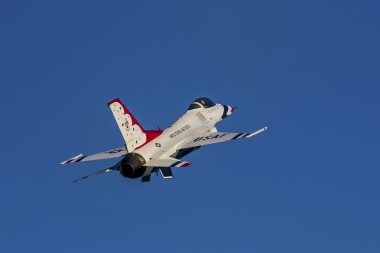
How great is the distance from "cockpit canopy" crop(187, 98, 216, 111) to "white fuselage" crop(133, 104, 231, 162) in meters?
0.40

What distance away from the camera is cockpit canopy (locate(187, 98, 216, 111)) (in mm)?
92188

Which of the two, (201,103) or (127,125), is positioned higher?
(201,103)

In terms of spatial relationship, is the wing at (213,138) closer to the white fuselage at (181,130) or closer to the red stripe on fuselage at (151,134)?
the white fuselage at (181,130)

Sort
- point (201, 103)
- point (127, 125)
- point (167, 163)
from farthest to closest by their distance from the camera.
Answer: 1. point (201, 103)
2. point (127, 125)
3. point (167, 163)

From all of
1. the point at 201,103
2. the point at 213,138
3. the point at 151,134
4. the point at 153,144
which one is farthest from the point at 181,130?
the point at 201,103

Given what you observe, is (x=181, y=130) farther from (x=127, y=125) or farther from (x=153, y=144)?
(x=127, y=125)

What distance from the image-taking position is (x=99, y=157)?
83.2 metres

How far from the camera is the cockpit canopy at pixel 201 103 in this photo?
92188 mm

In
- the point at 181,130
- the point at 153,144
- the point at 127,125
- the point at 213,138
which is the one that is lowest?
the point at 213,138

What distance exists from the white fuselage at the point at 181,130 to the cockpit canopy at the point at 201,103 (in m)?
0.40

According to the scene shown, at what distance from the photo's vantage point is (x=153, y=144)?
265 feet

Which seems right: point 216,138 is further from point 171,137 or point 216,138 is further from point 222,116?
point 222,116

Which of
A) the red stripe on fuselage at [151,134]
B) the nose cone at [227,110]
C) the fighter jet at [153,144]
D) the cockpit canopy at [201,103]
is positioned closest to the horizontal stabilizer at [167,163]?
the fighter jet at [153,144]

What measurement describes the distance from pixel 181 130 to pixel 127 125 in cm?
706
